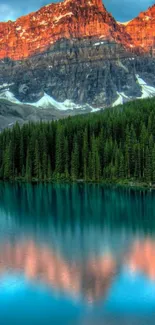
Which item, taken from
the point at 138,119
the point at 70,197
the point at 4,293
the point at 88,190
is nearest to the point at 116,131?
the point at 138,119

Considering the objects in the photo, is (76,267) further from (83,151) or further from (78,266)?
(83,151)

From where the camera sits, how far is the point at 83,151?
110062 mm

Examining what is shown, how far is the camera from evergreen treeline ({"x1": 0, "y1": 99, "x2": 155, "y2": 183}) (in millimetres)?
99625

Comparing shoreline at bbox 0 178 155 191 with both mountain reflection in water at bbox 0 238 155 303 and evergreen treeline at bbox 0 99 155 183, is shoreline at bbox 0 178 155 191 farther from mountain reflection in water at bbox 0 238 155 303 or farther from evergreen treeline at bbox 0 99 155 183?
mountain reflection in water at bbox 0 238 155 303

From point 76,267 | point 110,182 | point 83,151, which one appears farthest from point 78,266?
point 83,151

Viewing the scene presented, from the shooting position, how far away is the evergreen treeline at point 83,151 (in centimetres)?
9962

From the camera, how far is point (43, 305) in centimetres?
2477

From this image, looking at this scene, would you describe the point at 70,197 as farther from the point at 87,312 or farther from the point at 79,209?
the point at 87,312

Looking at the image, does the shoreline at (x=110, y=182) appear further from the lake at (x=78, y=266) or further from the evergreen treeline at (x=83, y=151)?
the lake at (x=78, y=266)

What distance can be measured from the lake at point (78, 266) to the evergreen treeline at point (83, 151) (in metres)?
39.9

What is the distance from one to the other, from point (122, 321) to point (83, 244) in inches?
653

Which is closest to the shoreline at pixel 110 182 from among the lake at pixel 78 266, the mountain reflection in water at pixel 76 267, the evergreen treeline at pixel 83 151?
the evergreen treeline at pixel 83 151

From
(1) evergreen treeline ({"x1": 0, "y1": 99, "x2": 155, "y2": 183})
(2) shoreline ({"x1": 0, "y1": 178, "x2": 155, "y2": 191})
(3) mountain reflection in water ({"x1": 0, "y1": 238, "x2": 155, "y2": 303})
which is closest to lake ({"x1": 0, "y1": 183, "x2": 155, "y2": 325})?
(3) mountain reflection in water ({"x1": 0, "y1": 238, "x2": 155, "y2": 303})

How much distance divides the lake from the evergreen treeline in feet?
131
